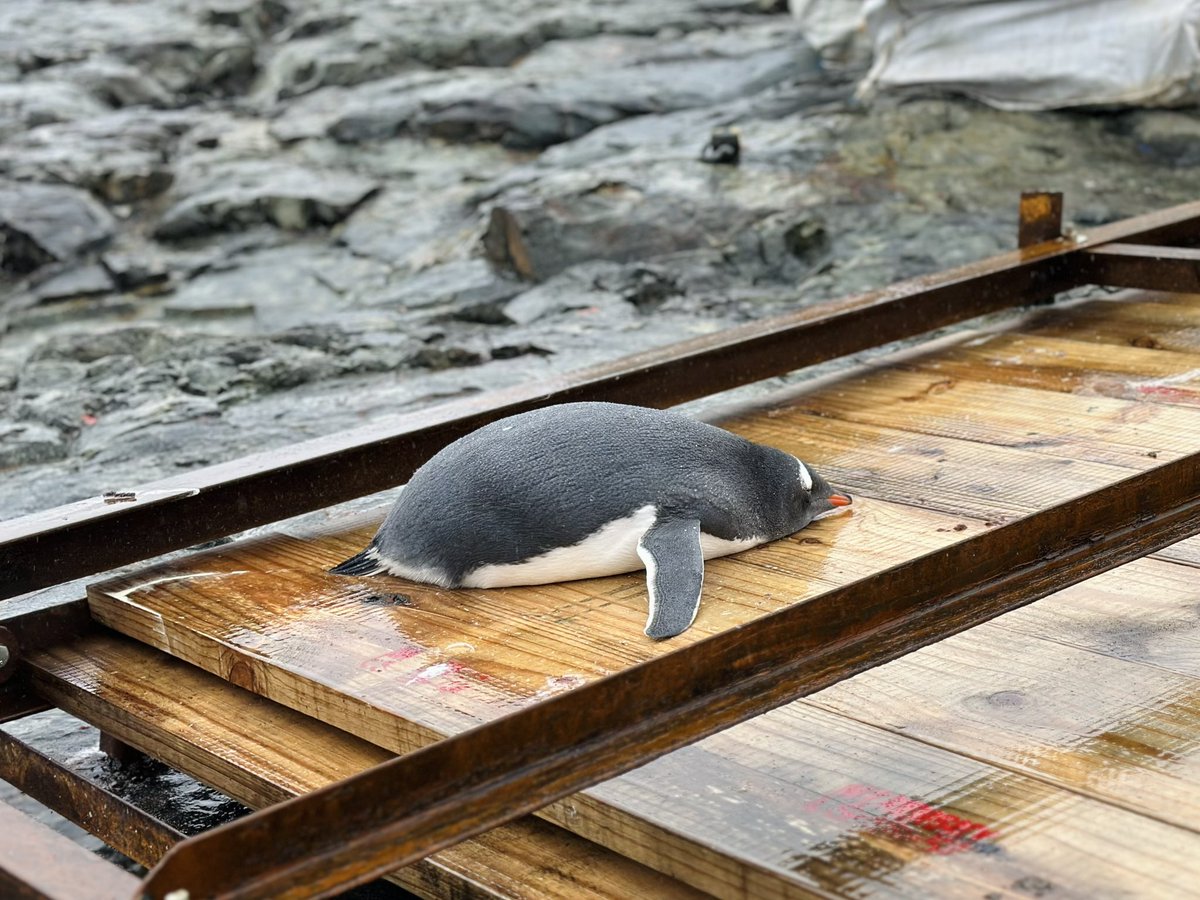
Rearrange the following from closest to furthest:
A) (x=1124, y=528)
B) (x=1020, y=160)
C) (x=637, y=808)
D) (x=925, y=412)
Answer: (x=637, y=808)
(x=1124, y=528)
(x=925, y=412)
(x=1020, y=160)

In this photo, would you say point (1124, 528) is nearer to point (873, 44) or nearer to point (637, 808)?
point (637, 808)

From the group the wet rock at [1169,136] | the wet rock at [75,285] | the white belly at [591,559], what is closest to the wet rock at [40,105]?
the wet rock at [75,285]

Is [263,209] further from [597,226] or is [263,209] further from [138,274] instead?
[597,226]

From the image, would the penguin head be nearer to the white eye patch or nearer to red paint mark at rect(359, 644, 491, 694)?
the white eye patch

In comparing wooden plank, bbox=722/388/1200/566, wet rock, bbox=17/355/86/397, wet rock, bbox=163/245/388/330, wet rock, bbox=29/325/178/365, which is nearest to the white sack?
wet rock, bbox=163/245/388/330

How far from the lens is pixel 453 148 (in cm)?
708

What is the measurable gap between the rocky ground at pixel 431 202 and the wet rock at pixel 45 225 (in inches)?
0.5

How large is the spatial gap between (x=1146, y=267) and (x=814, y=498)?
1660 mm

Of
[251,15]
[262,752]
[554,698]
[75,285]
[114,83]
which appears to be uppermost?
[251,15]

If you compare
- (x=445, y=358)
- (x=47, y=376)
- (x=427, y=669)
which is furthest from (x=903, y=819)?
(x=47, y=376)

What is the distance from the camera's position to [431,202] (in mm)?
6465

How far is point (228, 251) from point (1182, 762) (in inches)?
201

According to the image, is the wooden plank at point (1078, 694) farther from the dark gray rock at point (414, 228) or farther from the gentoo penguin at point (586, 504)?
the dark gray rock at point (414, 228)

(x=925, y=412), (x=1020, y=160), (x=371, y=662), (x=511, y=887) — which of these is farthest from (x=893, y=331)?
(x=1020, y=160)
